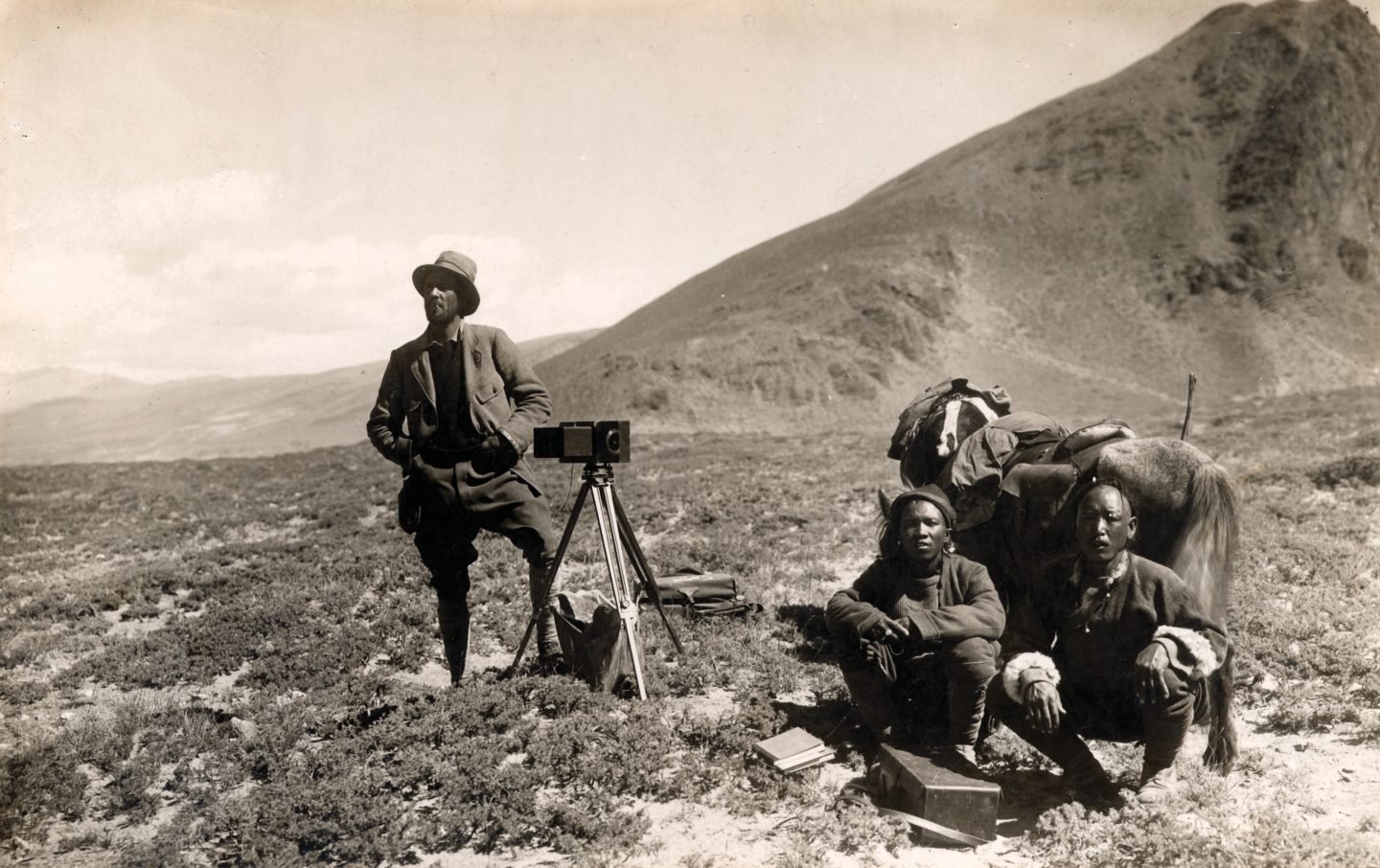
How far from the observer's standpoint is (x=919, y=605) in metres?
4.15

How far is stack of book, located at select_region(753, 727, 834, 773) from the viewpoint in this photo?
4.17 m

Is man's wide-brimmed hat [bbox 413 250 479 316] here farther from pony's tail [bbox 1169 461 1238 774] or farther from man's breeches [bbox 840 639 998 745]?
pony's tail [bbox 1169 461 1238 774]

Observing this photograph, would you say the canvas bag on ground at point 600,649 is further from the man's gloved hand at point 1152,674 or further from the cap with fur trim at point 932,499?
the man's gloved hand at point 1152,674

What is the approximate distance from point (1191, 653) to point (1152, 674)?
7.7 inches

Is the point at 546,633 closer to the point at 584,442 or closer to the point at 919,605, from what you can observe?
the point at 584,442

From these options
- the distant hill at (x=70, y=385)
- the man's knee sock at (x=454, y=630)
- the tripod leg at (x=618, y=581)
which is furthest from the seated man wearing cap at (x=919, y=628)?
the distant hill at (x=70, y=385)

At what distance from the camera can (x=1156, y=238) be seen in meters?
46.9

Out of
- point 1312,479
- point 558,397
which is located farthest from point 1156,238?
point 1312,479

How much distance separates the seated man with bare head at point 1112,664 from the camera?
356cm

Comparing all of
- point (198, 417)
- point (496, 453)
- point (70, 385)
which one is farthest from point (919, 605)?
point (70, 385)

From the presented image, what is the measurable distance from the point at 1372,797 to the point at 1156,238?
49924 millimetres

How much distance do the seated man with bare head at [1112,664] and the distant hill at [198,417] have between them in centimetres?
4602

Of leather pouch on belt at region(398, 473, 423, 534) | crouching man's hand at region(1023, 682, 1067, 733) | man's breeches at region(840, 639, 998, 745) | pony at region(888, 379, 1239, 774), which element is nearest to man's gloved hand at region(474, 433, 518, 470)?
leather pouch on belt at region(398, 473, 423, 534)

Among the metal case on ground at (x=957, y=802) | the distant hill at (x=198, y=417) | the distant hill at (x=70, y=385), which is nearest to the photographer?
the metal case on ground at (x=957, y=802)
